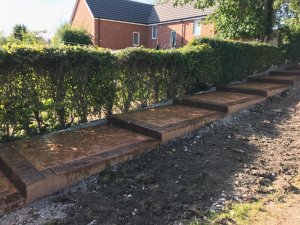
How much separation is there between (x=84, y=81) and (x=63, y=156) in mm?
1881

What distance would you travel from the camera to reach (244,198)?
3381 millimetres

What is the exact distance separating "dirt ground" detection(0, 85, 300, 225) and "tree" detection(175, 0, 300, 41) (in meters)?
8.83

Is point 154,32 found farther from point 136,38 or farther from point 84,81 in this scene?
point 84,81

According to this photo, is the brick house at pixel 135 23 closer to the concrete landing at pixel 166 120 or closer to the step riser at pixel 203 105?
the step riser at pixel 203 105

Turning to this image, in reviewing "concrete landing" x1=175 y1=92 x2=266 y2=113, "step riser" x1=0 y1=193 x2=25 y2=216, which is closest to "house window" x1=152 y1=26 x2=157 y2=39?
"concrete landing" x1=175 y1=92 x2=266 y2=113

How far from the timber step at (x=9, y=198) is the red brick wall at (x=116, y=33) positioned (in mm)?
27496

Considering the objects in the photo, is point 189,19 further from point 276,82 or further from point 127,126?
point 127,126

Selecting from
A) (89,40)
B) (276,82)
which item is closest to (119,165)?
(276,82)

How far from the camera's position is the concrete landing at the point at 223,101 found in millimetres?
6613

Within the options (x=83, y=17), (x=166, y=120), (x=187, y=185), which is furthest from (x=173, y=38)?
(x=187, y=185)

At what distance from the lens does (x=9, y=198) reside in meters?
3.34

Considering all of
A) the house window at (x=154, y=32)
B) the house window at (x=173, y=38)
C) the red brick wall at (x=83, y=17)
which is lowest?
the house window at (x=173, y=38)

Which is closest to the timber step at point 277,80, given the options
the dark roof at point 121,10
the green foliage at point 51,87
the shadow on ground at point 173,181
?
the shadow on ground at point 173,181

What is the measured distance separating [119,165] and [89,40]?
2283 centimetres
